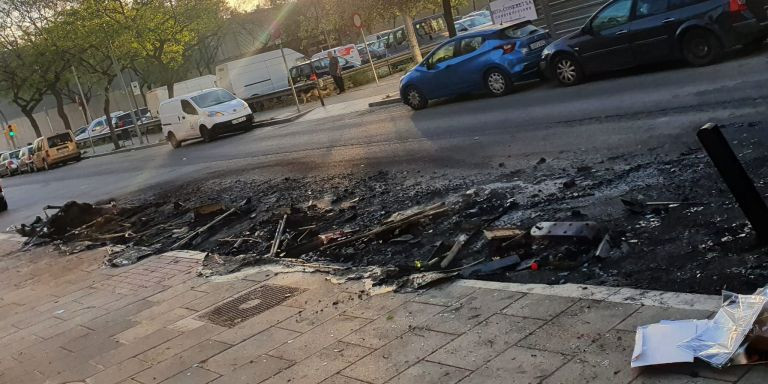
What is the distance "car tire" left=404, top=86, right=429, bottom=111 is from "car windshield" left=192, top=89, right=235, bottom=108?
425 inches

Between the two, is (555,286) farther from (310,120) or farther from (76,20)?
(76,20)

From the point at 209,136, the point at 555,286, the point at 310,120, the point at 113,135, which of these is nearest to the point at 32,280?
the point at 555,286

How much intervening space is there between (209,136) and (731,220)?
2277cm

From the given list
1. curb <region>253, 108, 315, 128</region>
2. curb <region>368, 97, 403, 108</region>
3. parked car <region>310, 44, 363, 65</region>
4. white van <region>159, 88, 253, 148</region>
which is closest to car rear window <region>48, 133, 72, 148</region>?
white van <region>159, 88, 253, 148</region>

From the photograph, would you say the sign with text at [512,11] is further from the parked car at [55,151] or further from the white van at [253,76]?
the parked car at [55,151]

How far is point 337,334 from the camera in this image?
15.9 ft

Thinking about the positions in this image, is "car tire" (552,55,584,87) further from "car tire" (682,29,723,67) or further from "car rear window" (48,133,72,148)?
"car rear window" (48,133,72,148)

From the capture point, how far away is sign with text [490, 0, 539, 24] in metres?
18.1

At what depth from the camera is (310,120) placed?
2366 centimetres

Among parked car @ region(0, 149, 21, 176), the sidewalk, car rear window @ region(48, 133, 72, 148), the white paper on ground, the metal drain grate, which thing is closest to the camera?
the white paper on ground

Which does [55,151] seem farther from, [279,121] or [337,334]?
[337,334]

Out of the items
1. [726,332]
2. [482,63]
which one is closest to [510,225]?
[726,332]

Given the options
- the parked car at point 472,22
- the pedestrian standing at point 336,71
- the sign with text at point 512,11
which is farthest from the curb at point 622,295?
the parked car at point 472,22

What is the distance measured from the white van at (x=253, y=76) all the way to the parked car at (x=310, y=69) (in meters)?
2.96
